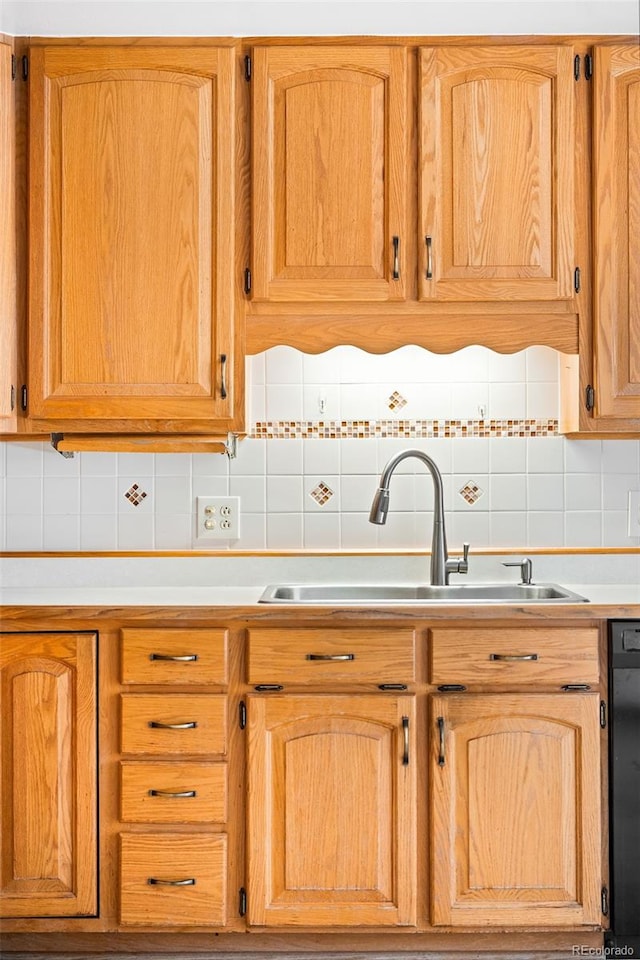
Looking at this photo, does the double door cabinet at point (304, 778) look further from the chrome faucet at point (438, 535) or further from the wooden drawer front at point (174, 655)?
the chrome faucet at point (438, 535)

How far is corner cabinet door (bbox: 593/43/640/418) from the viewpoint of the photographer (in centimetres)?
214

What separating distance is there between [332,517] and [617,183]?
1214mm

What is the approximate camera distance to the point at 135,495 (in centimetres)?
246

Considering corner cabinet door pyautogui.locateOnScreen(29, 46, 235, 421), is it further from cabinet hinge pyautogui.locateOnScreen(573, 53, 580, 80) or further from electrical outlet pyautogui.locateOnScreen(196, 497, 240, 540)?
cabinet hinge pyautogui.locateOnScreen(573, 53, 580, 80)

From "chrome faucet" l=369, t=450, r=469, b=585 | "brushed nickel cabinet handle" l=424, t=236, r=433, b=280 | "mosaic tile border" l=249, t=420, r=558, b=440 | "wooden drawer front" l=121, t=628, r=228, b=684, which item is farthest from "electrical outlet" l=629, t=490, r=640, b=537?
"wooden drawer front" l=121, t=628, r=228, b=684

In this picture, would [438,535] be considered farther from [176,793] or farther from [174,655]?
[176,793]

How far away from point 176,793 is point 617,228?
182 cm

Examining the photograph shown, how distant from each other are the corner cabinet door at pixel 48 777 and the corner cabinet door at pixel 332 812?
1.29ft

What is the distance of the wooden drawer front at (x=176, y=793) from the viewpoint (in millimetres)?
1904

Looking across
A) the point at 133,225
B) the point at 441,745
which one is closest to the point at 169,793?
the point at 441,745

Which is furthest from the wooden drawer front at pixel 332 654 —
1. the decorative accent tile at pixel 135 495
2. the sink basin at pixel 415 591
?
the decorative accent tile at pixel 135 495

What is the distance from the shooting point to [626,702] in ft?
6.23

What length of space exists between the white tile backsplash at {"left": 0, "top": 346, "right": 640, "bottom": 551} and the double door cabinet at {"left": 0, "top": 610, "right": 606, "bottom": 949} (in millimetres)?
580

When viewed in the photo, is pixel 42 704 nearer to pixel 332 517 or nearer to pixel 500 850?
pixel 332 517
